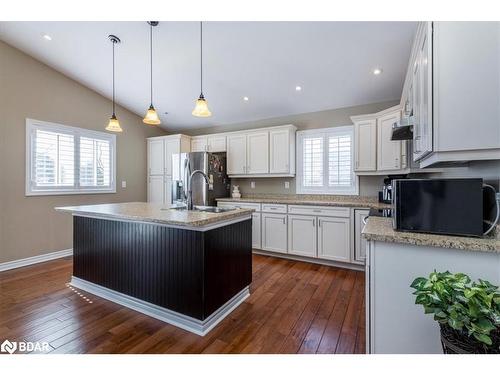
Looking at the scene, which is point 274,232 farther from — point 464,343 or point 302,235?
point 464,343

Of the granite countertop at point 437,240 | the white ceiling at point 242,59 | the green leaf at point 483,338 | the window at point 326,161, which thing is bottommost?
the green leaf at point 483,338

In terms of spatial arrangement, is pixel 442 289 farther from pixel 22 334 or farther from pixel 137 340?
pixel 22 334

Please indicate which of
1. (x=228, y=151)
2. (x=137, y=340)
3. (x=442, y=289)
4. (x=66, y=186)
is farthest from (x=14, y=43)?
(x=442, y=289)

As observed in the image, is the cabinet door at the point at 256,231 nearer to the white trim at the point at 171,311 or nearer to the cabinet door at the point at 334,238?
the cabinet door at the point at 334,238

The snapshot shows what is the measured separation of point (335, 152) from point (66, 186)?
4.36m

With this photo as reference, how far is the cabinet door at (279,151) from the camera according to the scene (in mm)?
3945

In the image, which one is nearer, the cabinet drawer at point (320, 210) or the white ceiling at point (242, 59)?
the white ceiling at point (242, 59)

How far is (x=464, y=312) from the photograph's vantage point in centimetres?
90

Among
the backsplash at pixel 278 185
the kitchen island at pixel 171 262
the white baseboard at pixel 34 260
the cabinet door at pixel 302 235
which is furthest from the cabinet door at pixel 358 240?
the white baseboard at pixel 34 260

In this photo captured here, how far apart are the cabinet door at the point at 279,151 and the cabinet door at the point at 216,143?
0.97 meters

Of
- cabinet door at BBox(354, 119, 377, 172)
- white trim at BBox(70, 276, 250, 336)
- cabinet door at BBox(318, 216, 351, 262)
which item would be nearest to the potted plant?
white trim at BBox(70, 276, 250, 336)

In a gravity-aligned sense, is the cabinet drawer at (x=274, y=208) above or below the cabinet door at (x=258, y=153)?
below

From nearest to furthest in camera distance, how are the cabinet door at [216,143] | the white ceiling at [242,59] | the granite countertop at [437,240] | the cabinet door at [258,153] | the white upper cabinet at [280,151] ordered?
the granite countertop at [437,240] < the white ceiling at [242,59] < the white upper cabinet at [280,151] < the cabinet door at [258,153] < the cabinet door at [216,143]

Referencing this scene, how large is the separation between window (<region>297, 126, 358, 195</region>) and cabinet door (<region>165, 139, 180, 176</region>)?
240cm
